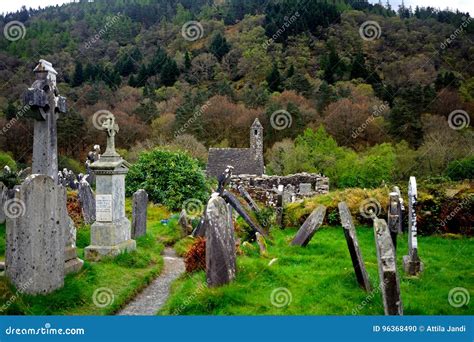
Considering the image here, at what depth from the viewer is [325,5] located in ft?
313

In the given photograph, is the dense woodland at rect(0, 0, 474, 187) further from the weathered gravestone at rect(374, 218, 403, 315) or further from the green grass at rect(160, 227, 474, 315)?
the weathered gravestone at rect(374, 218, 403, 315)

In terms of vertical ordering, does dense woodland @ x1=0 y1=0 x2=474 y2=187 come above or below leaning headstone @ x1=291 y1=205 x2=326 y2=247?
above

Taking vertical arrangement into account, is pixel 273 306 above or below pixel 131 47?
below

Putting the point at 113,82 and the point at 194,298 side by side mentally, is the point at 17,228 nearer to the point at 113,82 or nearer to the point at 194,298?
the point at 194,298

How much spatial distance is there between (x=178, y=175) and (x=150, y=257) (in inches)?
431

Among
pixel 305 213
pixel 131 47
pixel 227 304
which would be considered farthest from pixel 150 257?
pixel 131 47

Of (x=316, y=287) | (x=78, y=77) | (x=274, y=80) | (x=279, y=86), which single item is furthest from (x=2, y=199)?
(x=78, y=77)

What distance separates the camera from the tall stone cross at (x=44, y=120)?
10508 mm

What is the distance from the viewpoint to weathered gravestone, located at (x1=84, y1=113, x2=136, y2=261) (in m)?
11.5

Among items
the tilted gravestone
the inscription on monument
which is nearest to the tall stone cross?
the inscription on monument

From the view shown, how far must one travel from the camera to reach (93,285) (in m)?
9.15

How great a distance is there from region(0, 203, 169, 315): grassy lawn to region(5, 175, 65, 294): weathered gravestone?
0.22 meters

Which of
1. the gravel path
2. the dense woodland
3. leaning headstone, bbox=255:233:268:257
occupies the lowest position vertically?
the gravel path

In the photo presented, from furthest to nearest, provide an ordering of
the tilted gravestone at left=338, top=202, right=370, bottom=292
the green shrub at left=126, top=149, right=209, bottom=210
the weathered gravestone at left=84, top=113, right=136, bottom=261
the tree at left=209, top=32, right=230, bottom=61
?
1. the tree at left=209, top=32, right=230, bottom=61
2. the green shrub at left=126, top=149, right=209, bottom=210
3. the weathered gravestone at left=84, top=113, right=136, bottom=261
4. the tilted gravestone at left=338, top=202, right=370, bottom=292
